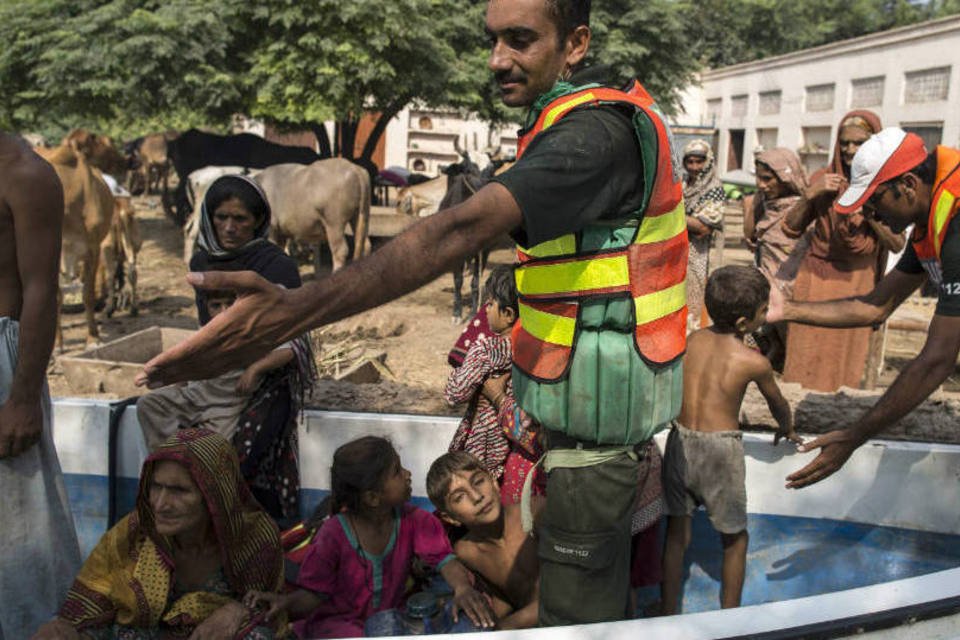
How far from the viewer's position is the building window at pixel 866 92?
2088 cm

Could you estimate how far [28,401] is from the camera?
7.30 ft

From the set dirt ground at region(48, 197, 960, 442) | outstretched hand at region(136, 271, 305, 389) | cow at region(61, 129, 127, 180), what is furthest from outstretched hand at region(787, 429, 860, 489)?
cow at region(61, 129, 127, 180)

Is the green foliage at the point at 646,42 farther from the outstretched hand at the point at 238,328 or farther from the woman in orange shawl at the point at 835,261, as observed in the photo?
the outstretched hand at the point at 238,328

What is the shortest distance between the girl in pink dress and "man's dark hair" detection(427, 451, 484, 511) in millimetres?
100

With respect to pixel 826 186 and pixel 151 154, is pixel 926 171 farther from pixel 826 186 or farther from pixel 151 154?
pixel 151 154

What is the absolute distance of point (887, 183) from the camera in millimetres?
2498

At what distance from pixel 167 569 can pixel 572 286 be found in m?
1.45

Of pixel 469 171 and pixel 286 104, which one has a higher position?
pixel 286 104

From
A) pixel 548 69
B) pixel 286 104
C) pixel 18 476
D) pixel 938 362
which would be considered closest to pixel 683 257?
pixel 548 69

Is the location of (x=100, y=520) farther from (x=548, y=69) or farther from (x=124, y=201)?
(x=124, y=201)

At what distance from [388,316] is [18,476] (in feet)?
21.5

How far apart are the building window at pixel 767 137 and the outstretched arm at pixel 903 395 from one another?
2565cm

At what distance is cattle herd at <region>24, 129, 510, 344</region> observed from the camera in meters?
7.46

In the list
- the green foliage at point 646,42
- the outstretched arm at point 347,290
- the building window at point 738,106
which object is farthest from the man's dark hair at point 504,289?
the building window at point 738,106
